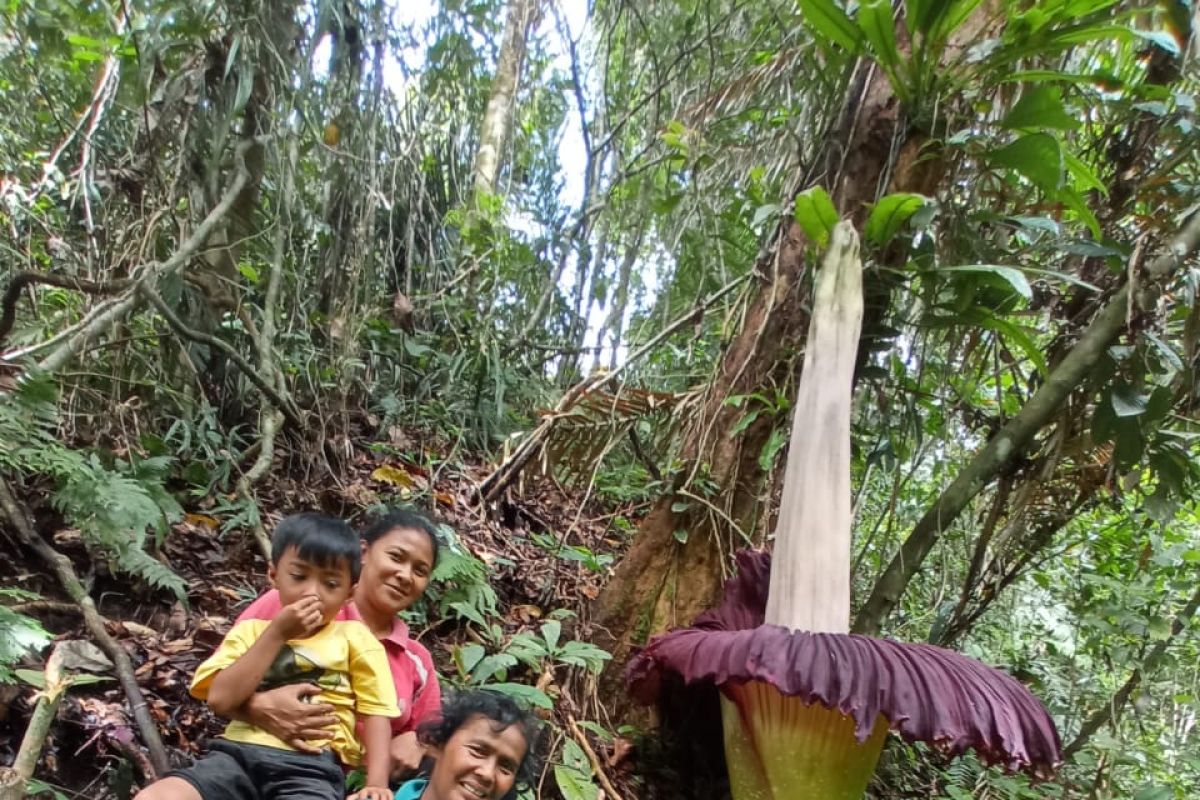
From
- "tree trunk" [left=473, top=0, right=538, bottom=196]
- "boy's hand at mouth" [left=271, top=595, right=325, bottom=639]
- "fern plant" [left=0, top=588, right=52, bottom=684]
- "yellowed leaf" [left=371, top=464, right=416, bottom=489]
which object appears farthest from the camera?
"tree trunk" [left=473, top=0, right=538, bottom=196]

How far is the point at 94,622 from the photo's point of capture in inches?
76.8

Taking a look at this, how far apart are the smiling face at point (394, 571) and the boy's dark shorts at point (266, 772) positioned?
367mm

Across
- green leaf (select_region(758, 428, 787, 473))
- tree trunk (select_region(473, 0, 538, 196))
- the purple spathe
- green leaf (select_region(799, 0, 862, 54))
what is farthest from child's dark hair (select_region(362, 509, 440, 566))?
tree trunk (select_region(473, 0, 538, 196))

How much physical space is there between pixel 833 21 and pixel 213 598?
2.42 m

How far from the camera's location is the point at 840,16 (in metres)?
1.98

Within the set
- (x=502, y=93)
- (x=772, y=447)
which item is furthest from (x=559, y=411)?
(x=502, y=93)

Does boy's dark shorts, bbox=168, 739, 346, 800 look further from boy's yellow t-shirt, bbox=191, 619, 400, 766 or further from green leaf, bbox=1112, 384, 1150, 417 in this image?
green leaf, bbox=1112, 384, 1150, 417

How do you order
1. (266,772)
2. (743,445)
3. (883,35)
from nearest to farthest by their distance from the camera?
(266,772) < (883,35) < (743,445)

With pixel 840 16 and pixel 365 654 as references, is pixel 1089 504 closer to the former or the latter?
pixel 840 16

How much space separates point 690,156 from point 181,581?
A: 232cm

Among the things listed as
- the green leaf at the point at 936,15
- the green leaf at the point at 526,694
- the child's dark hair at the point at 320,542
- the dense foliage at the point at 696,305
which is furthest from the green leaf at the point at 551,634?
the green leaf at the point at 936,15

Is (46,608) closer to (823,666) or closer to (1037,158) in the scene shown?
(823,666)

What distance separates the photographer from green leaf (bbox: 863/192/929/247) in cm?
191

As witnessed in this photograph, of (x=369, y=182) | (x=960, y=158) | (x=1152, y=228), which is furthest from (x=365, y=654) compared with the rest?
(x=369, y=182)
